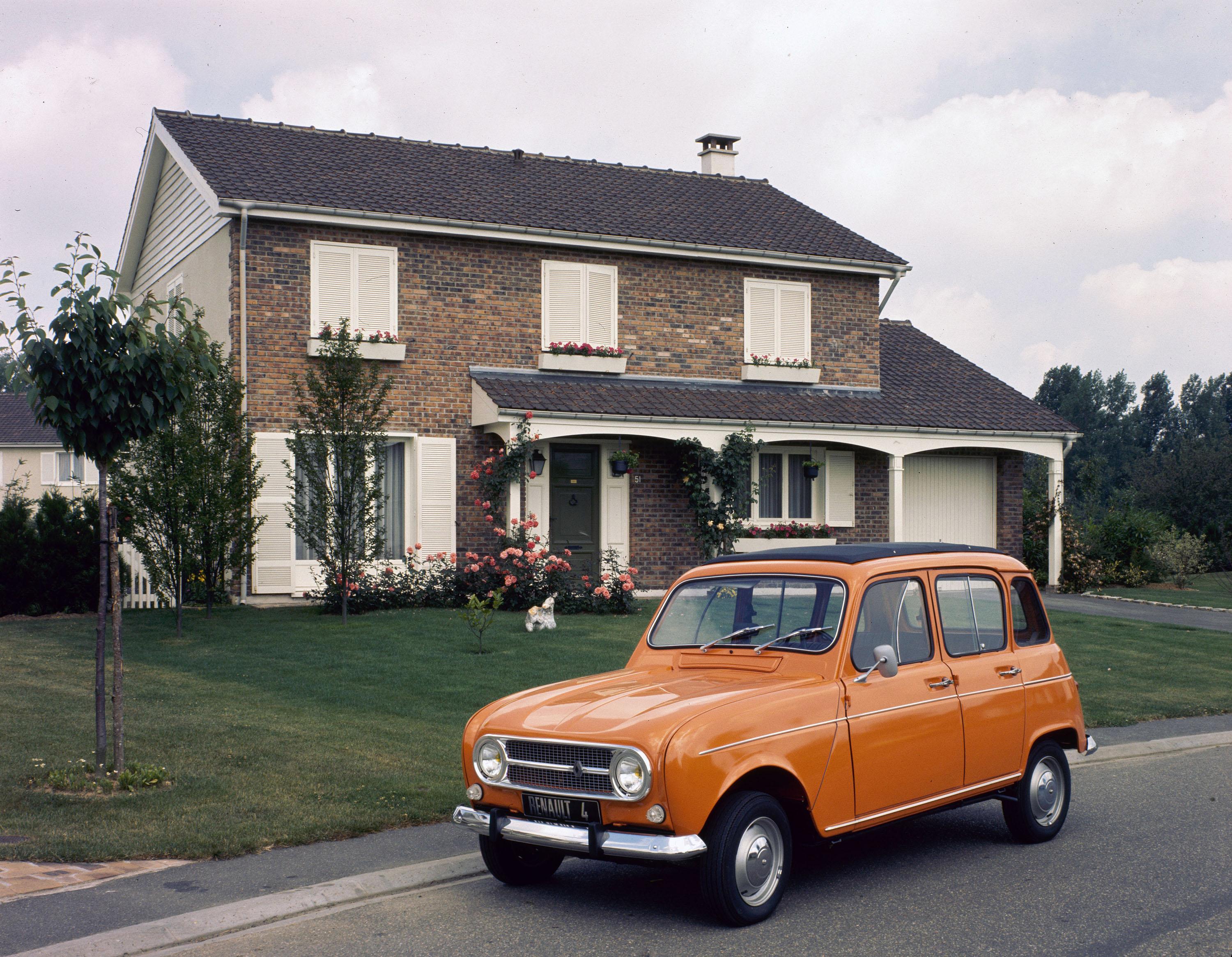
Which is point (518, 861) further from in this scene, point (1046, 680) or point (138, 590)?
point (138, 590)

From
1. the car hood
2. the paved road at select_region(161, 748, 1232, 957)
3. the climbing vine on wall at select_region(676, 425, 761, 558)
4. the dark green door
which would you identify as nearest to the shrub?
the climbing vine on wall at select_region(676, 425, 761, 558)

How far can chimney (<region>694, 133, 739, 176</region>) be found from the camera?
26.0m

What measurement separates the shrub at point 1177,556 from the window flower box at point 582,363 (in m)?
12.4

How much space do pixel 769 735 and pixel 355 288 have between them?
14730 mm

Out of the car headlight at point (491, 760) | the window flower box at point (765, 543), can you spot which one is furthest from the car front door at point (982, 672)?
the window flower box at point (765, 543)

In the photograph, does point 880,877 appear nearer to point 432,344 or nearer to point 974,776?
point 974,776

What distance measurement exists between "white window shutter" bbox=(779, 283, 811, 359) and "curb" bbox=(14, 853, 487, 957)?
1680 centimetres

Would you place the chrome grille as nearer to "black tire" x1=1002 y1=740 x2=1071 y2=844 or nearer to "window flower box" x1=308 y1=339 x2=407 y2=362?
"black tire" x1=1002 y1=740 x2=1071 y2=844

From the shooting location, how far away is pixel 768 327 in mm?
22234

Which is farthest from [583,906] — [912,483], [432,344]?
[912,483]

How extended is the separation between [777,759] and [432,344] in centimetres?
1480

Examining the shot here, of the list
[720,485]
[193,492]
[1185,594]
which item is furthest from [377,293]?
[1185,594]

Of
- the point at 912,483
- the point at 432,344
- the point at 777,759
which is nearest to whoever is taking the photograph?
the point at 777,759

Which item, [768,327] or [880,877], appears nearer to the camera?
[880,877]
